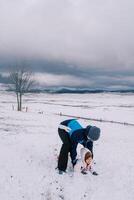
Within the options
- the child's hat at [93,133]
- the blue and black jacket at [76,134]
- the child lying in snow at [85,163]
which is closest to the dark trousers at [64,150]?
the blue and black jacket at [76,134]

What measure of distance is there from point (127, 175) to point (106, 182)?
1.42 m

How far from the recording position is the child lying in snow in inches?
501

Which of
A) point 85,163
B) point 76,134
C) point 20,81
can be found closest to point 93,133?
point 76,134

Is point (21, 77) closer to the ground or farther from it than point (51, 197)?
farther from it

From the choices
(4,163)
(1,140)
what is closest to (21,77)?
(1,140)

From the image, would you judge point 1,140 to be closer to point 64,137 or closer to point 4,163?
point 4,163

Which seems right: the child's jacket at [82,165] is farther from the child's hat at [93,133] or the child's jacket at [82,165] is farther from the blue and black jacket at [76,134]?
the child's hat at [93,133]

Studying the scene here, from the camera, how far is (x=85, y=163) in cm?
1302

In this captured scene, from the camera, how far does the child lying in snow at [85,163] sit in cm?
1272

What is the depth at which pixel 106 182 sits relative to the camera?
12.4m

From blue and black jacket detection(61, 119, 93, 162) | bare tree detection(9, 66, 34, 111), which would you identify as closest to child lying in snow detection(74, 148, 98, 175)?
blue and black jacket detection(61, 119, 93, 162)

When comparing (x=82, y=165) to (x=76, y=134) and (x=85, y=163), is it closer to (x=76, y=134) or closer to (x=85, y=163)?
(x=85, y=163)

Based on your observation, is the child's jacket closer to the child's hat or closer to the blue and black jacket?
the blue and black jacket

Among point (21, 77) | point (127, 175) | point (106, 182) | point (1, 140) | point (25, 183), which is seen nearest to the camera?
point (25, 183)
